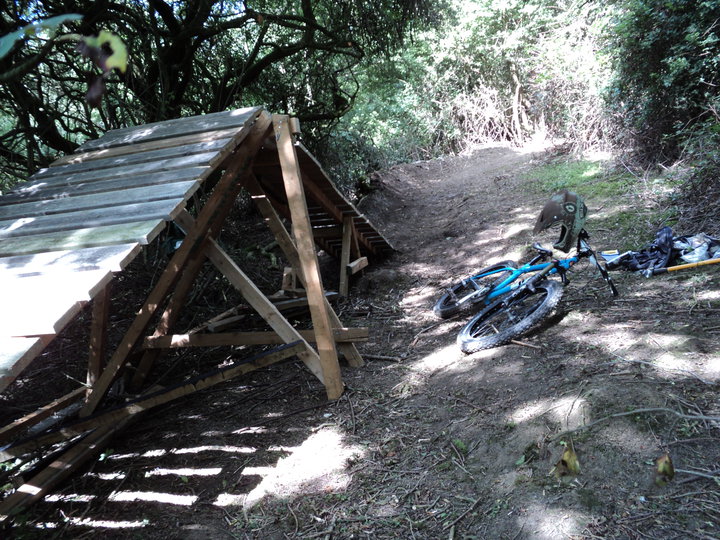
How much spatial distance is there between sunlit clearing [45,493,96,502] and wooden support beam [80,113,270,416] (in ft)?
2.51

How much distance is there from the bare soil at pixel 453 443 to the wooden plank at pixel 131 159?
7.60ft

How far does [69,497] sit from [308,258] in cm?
253

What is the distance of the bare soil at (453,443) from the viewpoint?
8.24 ft

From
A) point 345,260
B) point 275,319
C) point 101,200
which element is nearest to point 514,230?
point 345,260

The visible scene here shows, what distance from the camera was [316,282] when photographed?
4129 mm

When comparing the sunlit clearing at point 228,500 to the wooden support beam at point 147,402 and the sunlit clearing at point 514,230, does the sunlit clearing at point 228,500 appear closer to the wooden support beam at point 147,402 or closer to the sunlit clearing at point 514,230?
the wooden support beam at point 147,402

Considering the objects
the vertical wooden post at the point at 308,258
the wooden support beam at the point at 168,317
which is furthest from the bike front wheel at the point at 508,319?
the wooden support beam at the point at 168,317

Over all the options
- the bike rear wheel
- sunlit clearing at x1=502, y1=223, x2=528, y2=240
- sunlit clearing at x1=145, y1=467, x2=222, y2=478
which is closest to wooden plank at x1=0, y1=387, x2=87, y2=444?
sunlit clearing at x1=145, y1=467, x2=222, y2=478

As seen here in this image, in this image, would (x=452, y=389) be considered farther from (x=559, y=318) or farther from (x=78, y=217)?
(x=78, y=217)

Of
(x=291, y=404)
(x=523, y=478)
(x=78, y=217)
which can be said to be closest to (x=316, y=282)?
(x=291, y=404)

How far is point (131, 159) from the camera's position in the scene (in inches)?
155

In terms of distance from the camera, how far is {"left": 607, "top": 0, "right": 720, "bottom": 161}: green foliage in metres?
6.80

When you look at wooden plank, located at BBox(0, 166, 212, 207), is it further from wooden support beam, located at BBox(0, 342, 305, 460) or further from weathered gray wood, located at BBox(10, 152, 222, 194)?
wooden support beam, located at BBox(0, 342, 305, 460)

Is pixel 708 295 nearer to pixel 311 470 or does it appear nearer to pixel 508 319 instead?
pixel 508 319
